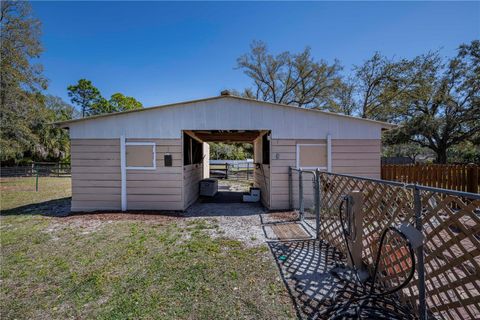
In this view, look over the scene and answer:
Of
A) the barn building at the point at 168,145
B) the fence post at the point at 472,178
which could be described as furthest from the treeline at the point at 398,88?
the barn building at the point at 168,145

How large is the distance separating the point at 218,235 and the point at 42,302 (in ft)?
8.80

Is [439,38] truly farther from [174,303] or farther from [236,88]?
[174,303]

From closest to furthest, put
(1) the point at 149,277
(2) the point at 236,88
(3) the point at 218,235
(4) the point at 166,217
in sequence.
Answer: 1. (1) the point at 149,277
2. (3) the point at 218,235
3. (4) the point at 166,217
4. (2) the point at 236,88

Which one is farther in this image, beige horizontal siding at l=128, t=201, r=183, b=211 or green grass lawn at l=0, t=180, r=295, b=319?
beige horizontal siding at l=128, t=201, r=183, b=211

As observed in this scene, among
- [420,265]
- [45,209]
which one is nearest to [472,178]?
[420,265]

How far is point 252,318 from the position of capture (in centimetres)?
213

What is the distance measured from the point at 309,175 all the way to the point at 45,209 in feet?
25.9

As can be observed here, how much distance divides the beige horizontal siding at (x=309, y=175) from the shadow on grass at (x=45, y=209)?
19.1ft

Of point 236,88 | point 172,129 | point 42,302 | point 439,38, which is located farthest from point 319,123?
point 236,88

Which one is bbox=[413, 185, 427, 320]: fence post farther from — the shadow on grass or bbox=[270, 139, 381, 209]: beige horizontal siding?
the shadow on grass

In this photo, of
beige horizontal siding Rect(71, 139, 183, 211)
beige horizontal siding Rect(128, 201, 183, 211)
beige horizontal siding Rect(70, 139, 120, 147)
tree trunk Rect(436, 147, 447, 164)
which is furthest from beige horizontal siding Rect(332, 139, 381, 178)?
tree trunk Rect(436, 147, 447, 164)

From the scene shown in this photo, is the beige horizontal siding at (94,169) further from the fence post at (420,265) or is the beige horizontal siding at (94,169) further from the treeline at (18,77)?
the treeline at (18,77)

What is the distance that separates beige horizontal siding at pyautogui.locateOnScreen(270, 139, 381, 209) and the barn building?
0.03 metres

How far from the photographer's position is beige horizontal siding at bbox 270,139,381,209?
6.52 metres
